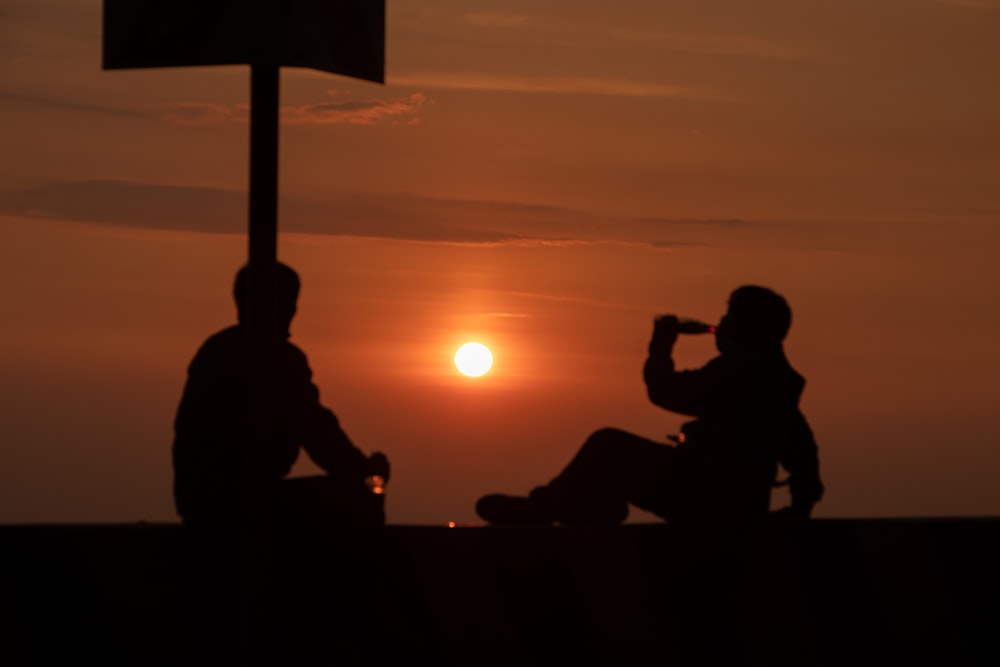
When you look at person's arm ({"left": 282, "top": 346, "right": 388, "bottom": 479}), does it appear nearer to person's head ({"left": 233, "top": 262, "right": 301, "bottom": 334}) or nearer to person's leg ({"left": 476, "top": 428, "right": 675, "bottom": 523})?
person's head ({"left": 233, "top": 262, "right": 301, "bottom": 334})

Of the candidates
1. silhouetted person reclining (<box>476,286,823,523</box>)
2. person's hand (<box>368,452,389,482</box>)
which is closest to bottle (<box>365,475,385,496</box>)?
person's hand (<box>368,452,389,482</box>)

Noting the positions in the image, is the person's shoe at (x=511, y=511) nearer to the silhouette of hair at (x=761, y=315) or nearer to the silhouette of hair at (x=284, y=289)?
the silhouette of hair at (x=761, y=315)

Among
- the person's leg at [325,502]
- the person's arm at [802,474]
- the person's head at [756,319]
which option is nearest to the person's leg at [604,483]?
the person's head at [756,319]

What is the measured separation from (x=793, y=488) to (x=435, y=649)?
2.24 meters

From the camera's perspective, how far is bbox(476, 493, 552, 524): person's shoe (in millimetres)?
8078

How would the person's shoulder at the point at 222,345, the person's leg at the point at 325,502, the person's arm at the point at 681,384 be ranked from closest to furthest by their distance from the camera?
the person's leg at the point at 325,502
the person's shoulder at the point at 222,345
the person's arm at the point at 681,384

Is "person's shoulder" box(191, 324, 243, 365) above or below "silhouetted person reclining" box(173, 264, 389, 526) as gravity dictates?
above

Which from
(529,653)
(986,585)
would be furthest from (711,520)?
(986,585)

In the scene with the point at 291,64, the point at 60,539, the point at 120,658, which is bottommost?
the point at 120,658

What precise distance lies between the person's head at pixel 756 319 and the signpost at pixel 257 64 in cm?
365

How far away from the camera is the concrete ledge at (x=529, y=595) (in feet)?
21.2

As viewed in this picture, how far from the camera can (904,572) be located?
751 cm

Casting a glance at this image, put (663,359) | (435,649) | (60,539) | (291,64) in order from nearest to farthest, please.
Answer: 1. (291,64)
2. (60,539)
3. (435,649)
4. (663,359)

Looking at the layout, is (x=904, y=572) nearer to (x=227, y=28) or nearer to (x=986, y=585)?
(x=986, y=585)
